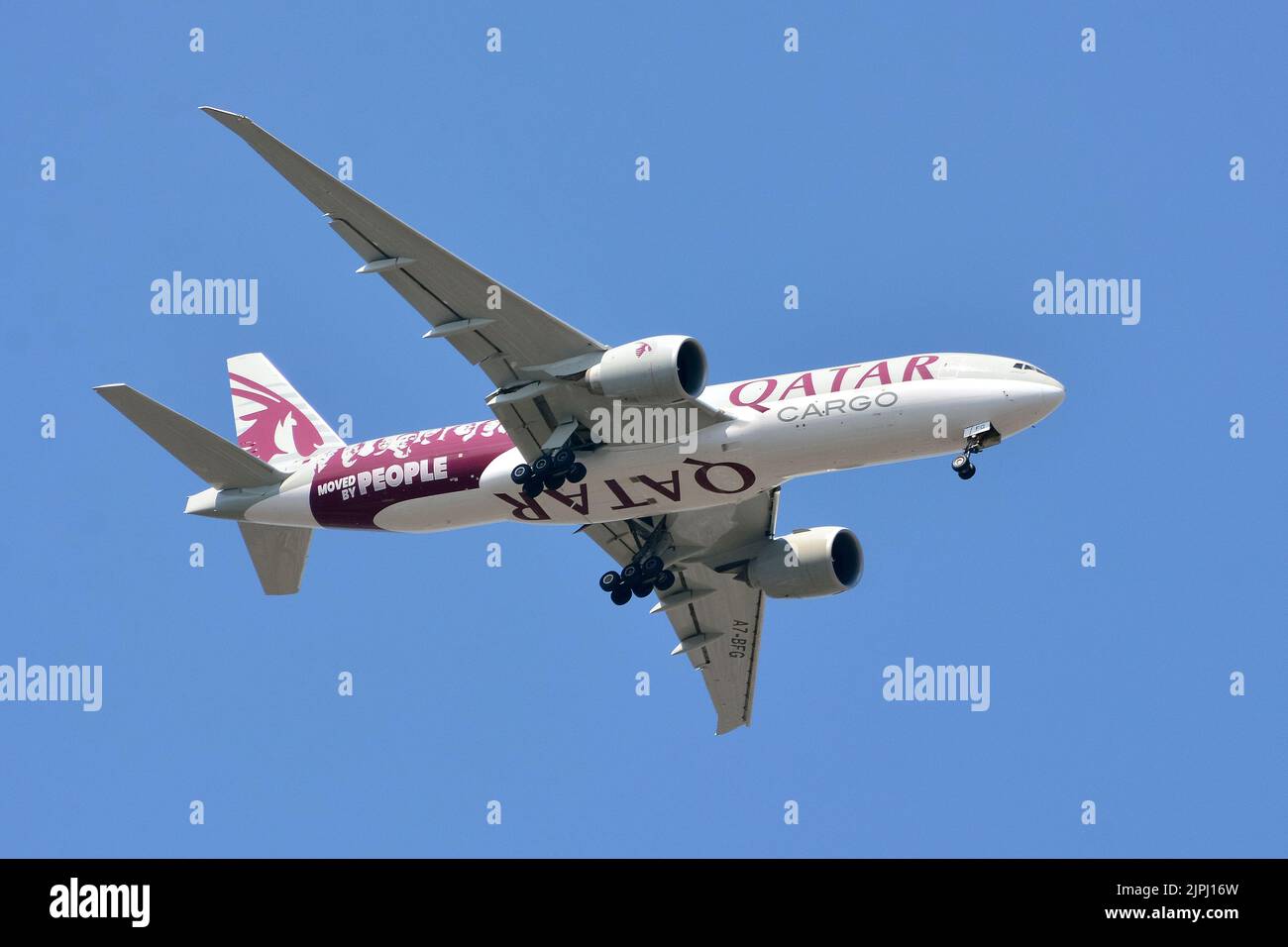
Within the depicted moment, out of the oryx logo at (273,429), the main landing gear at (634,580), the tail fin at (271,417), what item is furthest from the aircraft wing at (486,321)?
the oryx logo at (273,429)

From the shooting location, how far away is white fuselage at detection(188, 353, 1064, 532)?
43281 mm

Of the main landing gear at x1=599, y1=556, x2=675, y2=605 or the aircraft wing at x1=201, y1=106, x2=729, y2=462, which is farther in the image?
the main landing gear at x1=599, y1=556, x2=675, y2=605

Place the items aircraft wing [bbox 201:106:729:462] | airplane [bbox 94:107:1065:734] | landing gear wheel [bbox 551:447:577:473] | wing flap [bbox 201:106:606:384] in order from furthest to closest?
landing gear wheel [bbox 551:447:577:473] < airplane [bbox 94:107:1065:734] < aircraft wing [bbox 201:106:729:462] < wing flap [bbox 201:106:606:384]

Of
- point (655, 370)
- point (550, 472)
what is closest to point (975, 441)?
point (655, 370)

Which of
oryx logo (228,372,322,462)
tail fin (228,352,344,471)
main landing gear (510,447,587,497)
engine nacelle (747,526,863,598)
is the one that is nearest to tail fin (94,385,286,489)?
tail fin (228,352,344,471)

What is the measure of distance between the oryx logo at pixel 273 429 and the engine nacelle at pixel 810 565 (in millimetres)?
13126

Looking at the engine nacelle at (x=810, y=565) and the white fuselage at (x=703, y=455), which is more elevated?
the white fuselage at (x=703, y=455)

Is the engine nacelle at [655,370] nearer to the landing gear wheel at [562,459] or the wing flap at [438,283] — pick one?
the wing flap at [438,283]

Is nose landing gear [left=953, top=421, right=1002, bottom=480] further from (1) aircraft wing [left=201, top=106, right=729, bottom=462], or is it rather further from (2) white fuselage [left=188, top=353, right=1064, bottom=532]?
(1) aircraft wing [left=201, top=106, right=729, bottom=462]

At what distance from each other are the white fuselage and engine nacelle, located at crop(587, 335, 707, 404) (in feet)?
3.77

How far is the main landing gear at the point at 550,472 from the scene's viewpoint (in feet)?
148

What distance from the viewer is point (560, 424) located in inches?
1806

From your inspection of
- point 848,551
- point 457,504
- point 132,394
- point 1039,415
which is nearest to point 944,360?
point 1039,415

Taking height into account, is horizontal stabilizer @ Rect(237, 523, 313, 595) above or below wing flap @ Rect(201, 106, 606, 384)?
below
